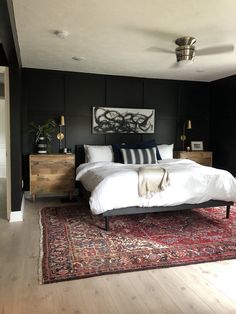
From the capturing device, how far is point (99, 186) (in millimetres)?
3418

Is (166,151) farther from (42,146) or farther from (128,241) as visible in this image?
(128,241)

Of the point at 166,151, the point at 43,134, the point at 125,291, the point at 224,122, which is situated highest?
the point at 224,122

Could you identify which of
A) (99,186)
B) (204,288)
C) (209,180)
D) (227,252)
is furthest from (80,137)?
(204,288)

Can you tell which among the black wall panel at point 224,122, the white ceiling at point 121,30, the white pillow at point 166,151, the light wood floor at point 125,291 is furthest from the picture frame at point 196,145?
the light wood floor at point 125,291

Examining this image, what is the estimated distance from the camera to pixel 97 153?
507 centimetres

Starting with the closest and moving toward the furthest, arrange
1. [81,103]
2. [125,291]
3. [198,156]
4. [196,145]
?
[125,291], [81,103], [198,156], [196,145]

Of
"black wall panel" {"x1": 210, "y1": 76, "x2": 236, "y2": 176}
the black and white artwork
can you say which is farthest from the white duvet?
"black wall panel" {"x1": 210, "y1": 76, "x2": 236, "y2": 176}

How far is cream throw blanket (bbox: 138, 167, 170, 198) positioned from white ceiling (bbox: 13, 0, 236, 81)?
1.65 m

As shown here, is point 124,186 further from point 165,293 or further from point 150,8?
point 150,8

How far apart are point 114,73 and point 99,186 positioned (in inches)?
108

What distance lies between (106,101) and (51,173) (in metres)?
1.83

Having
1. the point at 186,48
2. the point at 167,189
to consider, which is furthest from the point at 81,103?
the point at 167,189

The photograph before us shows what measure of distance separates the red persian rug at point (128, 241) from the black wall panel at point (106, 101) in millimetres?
1880

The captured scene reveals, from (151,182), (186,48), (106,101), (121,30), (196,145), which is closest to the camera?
(121,30)
